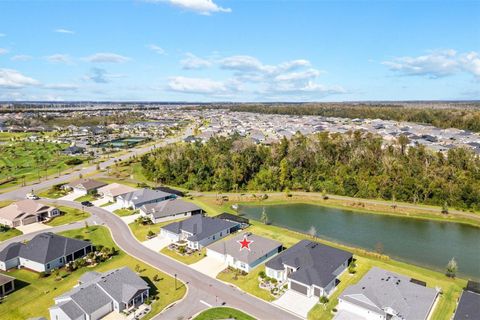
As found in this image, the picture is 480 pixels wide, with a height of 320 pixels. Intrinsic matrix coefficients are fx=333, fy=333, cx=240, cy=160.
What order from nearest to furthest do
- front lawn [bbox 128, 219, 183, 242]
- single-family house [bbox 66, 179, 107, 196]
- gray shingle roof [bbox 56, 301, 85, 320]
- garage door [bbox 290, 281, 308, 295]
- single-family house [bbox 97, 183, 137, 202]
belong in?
gray shingle roof [bbox 56, 301, 85, 320] → garage door [bbox 290, 281, 308, 295] → front lawn [bbox 128, 219, 183, 242] → single-family house [bbox 97, 183, 137, 202] → single-family house [bbox 66, 179, 107, 196]

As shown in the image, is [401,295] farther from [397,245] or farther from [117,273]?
[117,273]

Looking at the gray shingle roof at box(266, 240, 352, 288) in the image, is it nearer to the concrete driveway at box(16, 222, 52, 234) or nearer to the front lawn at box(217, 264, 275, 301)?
the front lawn at box(217, 264, 275, 301)

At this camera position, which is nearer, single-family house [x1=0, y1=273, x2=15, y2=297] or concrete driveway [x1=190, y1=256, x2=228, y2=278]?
single-family house [x1=0, y1=273, x2=15, y2=297]

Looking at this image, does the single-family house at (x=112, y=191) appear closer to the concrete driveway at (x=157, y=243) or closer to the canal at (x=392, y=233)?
the concrete driveway at (x=157, y=243)

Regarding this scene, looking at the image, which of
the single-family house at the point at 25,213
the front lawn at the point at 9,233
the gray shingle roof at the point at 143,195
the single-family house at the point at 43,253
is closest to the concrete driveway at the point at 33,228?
the front lawn at the point at 9,233

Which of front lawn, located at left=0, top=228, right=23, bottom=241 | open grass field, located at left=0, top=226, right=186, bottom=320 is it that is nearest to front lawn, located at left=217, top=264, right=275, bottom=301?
open grass field, located at left=0, top=226, right=186, bottom=320

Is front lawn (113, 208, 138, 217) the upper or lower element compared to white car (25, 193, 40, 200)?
lower

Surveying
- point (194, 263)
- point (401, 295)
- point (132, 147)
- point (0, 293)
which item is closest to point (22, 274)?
point (0, 293)

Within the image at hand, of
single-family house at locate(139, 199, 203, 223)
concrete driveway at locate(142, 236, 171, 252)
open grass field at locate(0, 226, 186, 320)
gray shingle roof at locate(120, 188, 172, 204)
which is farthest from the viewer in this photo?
gray shingle roof at locate(120, 188, 172, 204)
